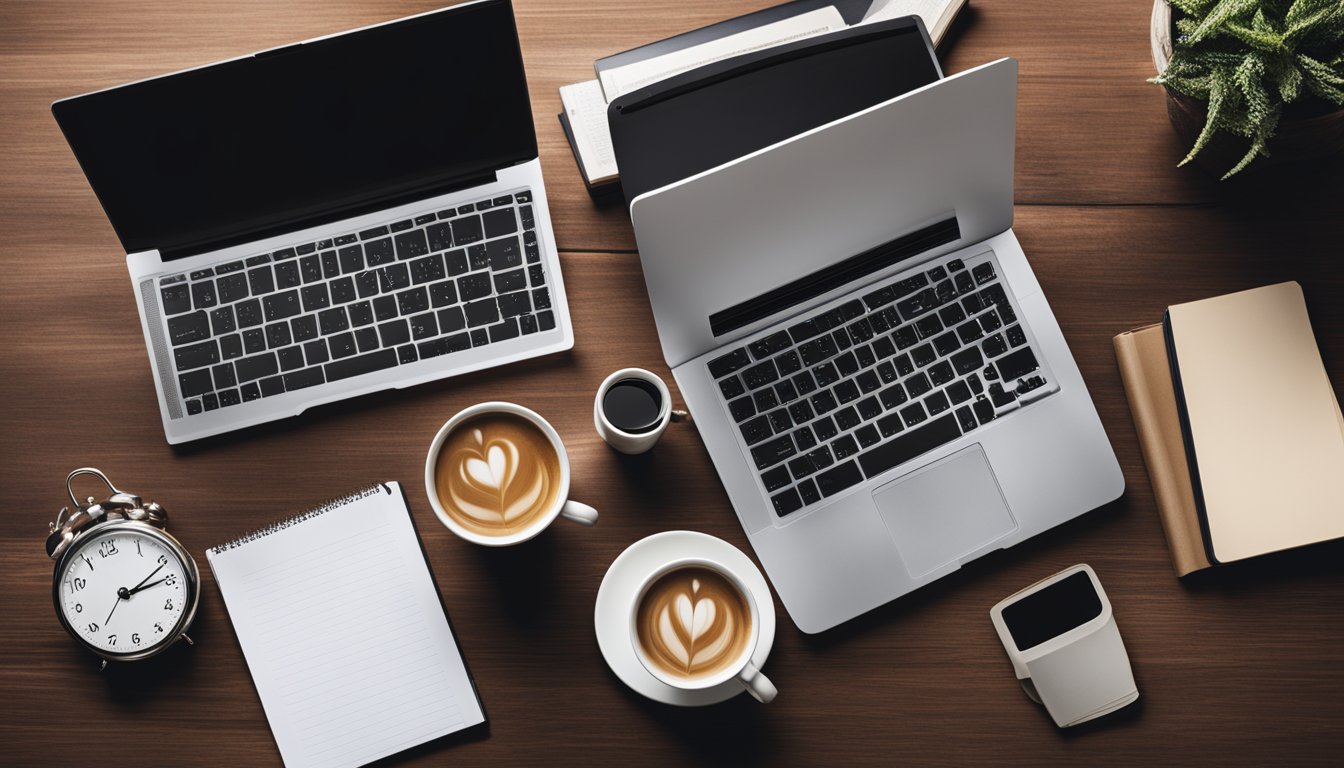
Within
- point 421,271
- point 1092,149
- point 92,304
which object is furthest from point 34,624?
point 1092,149

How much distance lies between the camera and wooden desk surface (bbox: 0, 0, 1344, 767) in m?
1.08

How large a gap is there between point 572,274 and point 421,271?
0.60 feet

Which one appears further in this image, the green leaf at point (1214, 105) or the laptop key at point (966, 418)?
the laptop key at point (966, 418)

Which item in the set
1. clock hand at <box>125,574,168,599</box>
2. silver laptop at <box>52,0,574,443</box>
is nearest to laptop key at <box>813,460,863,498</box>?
silver laptop at <box>52,0,574,443</box>

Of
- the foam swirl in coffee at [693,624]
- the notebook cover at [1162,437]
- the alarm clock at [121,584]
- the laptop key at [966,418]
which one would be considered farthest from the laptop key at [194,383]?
the notebook cover at [1162,437]

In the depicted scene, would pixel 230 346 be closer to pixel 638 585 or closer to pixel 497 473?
pixel 497 473

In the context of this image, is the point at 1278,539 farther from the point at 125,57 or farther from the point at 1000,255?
the point at 125,57

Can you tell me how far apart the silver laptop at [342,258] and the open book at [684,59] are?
0.26ft

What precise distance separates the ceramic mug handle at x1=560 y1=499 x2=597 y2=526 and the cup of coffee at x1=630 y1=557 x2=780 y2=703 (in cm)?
9

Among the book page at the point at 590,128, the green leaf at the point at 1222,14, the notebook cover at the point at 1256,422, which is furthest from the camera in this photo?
the book page at the point at 590,128

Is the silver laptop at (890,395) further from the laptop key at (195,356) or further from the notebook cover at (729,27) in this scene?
the laptop key at (195,356)

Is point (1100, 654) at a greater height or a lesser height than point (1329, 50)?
lesser

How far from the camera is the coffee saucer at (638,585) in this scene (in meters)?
1.06

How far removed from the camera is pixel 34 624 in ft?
3.67
